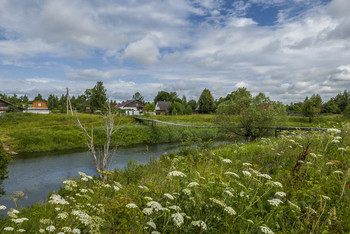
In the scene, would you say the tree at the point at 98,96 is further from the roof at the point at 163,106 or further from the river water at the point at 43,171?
the roof at the point at 163,106

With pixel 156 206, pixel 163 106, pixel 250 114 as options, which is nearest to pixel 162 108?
pixel 163 106

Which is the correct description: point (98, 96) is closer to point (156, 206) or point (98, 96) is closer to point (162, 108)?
point (162, 108)

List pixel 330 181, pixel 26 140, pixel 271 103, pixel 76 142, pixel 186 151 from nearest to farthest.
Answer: pixel 330 181
pixel 186 151
pixel 271 103
pixel 26 140
pixel 76 142

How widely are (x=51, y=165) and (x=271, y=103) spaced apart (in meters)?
20.0

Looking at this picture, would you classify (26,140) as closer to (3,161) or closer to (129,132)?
(129,132)

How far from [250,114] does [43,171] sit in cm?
1728

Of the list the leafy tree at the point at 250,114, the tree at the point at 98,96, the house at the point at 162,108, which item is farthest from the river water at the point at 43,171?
the house at the point at 162,108

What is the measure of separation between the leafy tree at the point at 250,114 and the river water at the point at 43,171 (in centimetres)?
869

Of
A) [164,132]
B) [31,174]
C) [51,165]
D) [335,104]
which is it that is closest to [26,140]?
[51,165]

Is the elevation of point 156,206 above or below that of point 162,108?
below

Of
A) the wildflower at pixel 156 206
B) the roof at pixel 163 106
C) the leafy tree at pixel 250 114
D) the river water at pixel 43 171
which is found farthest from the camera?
the roof at pixel 163 106

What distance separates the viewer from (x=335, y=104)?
202 feet

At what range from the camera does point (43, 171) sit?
46.0ft

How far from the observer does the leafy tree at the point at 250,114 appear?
1745 centimetres
